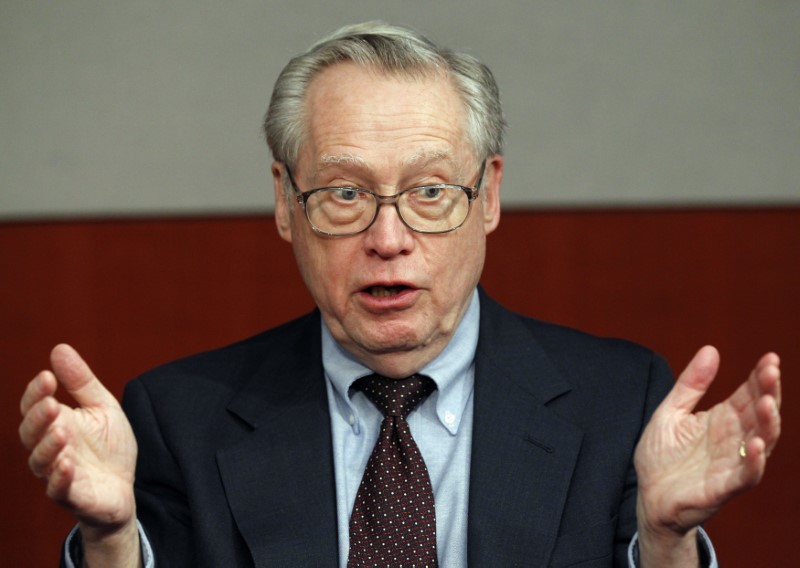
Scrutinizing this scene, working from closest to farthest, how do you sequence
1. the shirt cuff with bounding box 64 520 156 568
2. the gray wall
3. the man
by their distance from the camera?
the shirt cuff with bounding box 64 520 156 568 < the man < the gray wall

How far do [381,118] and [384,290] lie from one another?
275mm

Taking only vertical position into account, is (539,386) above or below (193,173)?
below

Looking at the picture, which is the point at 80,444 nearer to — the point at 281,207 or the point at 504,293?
the point at 281,207

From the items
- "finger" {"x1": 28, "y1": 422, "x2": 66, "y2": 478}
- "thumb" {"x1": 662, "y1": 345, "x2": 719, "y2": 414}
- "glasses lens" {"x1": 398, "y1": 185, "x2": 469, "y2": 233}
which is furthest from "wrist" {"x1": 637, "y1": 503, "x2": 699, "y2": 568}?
"finger" {"x1": 28, "y1": 422, "x2": 66, "y2": 478}

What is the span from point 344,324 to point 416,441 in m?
0.22

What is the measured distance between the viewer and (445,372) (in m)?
1.95

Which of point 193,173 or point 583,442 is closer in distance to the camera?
point 583,442

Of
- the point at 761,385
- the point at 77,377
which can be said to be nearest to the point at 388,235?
the point at 77,377

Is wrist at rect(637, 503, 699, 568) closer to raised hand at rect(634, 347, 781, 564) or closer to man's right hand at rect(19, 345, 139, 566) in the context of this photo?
raised hand at rect(634, 347, 781, 564)

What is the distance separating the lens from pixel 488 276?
106 inches

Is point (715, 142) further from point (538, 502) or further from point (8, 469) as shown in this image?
point (8, 469)

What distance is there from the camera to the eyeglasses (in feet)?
6.19

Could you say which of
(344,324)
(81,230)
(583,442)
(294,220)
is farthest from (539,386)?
(81,230)

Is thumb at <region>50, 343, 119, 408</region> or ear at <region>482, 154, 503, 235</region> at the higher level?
ear at <region>482, 154, 503, 235</region>
